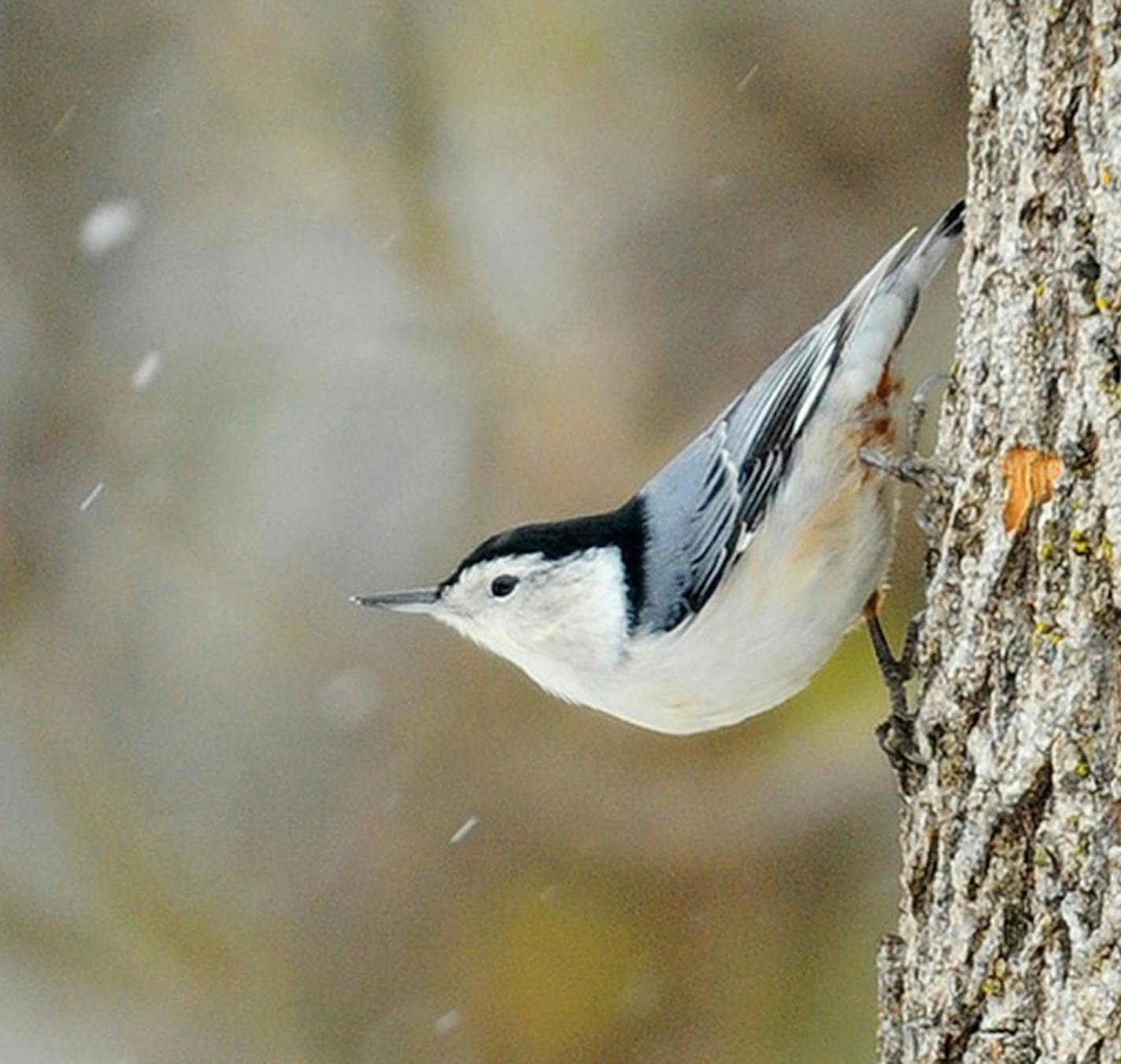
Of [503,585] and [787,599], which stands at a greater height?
[503,585]

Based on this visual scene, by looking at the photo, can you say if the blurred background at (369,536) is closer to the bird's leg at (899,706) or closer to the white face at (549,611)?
the white face at (549,611)

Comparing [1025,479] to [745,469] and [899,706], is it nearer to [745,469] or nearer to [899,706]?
[899,706]

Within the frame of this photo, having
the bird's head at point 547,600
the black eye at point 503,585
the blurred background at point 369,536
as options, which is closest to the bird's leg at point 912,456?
the bird's head at point 547,600

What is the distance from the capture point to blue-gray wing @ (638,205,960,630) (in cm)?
224

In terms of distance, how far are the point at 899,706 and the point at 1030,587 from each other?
34 cm

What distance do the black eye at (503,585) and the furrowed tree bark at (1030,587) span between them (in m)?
0.71

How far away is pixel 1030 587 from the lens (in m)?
1.69

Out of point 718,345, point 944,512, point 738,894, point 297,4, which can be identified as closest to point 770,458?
point 944,512

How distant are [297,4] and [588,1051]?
7.56 ft

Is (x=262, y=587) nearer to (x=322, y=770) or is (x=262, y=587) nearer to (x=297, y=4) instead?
(x=322, y=770)

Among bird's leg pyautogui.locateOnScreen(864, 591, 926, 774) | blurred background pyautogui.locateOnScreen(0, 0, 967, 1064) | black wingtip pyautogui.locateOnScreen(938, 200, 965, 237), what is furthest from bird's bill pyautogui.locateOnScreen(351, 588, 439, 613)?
blurred background pyautogui.locateOnScreen(0, 0, 967, 1064)

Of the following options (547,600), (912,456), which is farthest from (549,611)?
(912,456)

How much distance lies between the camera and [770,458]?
2273mm

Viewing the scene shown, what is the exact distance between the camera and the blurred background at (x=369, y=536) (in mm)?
3934
